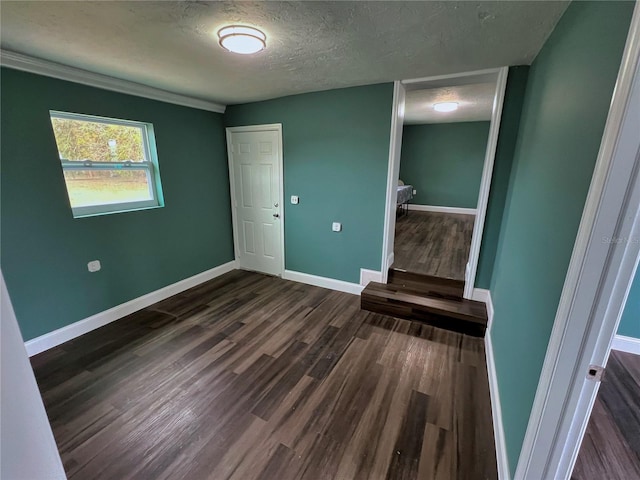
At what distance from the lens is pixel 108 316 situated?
2.88 meters

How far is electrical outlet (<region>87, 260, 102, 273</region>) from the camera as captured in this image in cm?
271

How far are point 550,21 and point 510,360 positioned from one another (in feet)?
6.61

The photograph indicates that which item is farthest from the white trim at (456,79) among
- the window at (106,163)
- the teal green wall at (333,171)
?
the window at (106,163)

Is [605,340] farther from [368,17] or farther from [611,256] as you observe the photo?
[368,17]

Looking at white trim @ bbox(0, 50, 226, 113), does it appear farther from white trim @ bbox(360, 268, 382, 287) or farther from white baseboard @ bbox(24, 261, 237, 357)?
white trim @ bbox(360, 268, 382, 287)

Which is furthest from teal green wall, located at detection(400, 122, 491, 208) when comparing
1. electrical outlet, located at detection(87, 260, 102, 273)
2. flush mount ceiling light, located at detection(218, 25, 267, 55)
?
electrical outlet, located at detection(87, 260, 102, 273)

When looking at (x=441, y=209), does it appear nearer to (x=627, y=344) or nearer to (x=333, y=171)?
(x=333, y=171)

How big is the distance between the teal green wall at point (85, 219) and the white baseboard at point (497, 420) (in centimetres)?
353

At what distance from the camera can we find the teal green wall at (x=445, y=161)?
7.06 metres

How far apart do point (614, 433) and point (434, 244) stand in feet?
10.6

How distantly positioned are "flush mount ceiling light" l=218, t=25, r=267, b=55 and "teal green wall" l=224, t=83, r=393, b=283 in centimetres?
153

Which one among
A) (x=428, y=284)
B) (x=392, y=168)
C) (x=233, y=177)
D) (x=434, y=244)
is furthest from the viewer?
(x=434, y=244)

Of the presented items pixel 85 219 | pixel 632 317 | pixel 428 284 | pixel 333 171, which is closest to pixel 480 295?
pixel 428 284

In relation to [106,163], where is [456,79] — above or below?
above
